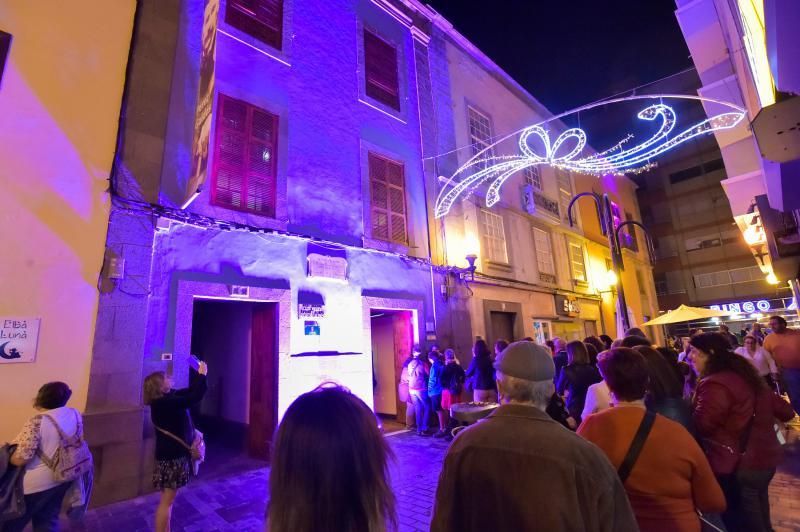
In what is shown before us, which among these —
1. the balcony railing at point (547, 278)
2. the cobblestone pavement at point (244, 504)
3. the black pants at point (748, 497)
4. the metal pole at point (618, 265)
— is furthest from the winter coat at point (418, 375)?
the balcony railing at point (547, 278)

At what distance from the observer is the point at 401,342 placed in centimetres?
959

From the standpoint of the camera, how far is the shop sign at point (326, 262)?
303 inches

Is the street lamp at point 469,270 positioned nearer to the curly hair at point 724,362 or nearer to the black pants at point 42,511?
the curly hair at point 724,362

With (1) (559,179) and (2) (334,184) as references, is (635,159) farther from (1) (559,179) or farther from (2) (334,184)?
(1) (559,179)

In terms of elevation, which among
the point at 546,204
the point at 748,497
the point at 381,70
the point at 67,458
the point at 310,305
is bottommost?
the point at 748,497

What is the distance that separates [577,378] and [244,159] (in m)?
6.53

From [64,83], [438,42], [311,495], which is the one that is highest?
[438,42]

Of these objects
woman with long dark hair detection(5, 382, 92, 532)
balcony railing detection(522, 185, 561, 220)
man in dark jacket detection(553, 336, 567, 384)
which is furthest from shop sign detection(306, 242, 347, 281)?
balcony railing detection(522, 185, 561, 220)

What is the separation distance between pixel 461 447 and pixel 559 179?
676 inches

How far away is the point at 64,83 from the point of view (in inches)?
222

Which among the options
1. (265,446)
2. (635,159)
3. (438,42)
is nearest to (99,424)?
(265,446)

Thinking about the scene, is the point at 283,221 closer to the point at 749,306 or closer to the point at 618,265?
the point at 618,265

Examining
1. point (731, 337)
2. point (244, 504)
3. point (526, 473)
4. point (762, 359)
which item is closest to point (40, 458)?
point (244, 504)

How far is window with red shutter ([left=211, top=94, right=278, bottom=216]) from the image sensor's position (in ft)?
23.2
